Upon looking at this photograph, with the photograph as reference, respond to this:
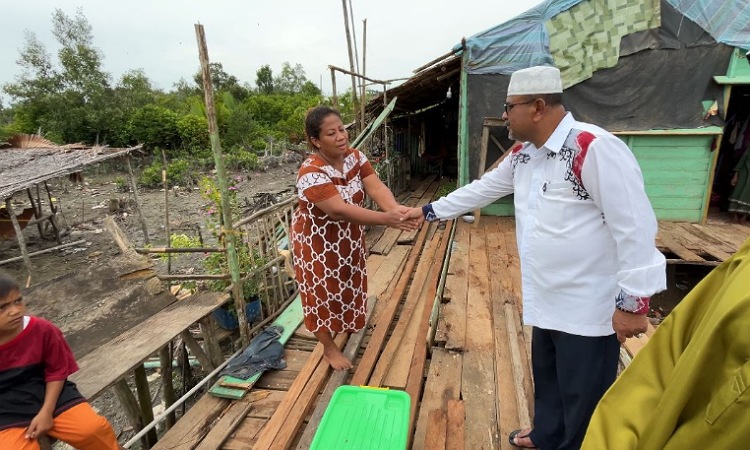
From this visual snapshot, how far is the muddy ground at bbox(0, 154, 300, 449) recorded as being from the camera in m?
8.69

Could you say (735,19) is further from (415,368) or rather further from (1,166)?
(1,166)

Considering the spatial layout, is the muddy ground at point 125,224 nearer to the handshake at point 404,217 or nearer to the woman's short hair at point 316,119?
the handshake at point 404,217

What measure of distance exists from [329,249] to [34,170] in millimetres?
9731

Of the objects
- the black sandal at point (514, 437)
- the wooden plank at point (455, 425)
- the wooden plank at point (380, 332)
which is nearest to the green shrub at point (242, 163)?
the wooden plank at point (380, 332)

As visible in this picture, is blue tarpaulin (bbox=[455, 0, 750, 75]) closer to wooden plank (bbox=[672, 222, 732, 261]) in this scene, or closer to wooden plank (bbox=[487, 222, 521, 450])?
wooden plank (bbox=[672, 222, 732, 261])

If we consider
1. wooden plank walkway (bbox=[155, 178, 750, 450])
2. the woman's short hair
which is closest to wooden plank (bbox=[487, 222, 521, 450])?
wooden plank walkway (bbox=[155, 178, 750, 450])

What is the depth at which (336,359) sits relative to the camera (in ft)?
9.63

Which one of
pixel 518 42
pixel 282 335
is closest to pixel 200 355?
pixel 282 335

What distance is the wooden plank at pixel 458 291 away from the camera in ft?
10.7

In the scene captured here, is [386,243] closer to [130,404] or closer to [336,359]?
[336,359]

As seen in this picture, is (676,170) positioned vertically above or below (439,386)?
above

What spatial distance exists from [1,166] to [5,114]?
1183 inches

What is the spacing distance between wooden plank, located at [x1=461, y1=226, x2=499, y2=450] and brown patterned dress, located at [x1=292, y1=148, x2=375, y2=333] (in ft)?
3.03

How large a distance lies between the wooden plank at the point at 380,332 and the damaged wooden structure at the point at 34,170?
7965 mm
